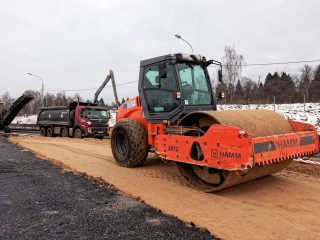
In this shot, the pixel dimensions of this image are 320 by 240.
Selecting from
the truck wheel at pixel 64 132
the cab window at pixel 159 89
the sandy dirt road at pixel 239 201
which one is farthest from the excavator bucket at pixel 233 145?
the truck wheel at pixel 64 132

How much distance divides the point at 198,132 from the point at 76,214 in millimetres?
2619

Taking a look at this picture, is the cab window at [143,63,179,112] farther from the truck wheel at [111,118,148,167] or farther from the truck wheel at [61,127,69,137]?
the truck wheel at [61,127,69,137]

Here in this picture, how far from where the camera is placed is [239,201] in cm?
511

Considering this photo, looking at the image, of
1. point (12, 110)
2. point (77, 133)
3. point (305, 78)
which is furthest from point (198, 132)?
point (305, 78)

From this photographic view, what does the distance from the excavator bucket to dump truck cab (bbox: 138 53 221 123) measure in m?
0.62

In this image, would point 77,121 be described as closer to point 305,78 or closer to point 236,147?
point 236,147

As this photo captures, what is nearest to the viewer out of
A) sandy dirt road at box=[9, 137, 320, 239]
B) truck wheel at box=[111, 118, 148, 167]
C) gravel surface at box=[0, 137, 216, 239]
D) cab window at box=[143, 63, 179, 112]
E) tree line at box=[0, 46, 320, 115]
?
gravel surface at box=[0, 137, 216, 239]

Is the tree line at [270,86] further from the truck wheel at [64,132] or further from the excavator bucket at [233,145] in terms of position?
the excavator bucket at [233,145]

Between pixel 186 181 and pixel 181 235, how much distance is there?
2.59 m

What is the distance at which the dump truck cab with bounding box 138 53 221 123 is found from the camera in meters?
6.62

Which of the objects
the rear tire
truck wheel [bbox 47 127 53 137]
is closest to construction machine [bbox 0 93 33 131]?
truck wheel [bbox 47 127 53 137]

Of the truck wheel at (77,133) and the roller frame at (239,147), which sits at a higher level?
the roller frame at (239,147)

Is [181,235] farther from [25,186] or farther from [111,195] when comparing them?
[25,186]

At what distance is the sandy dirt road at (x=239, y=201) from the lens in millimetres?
3939
